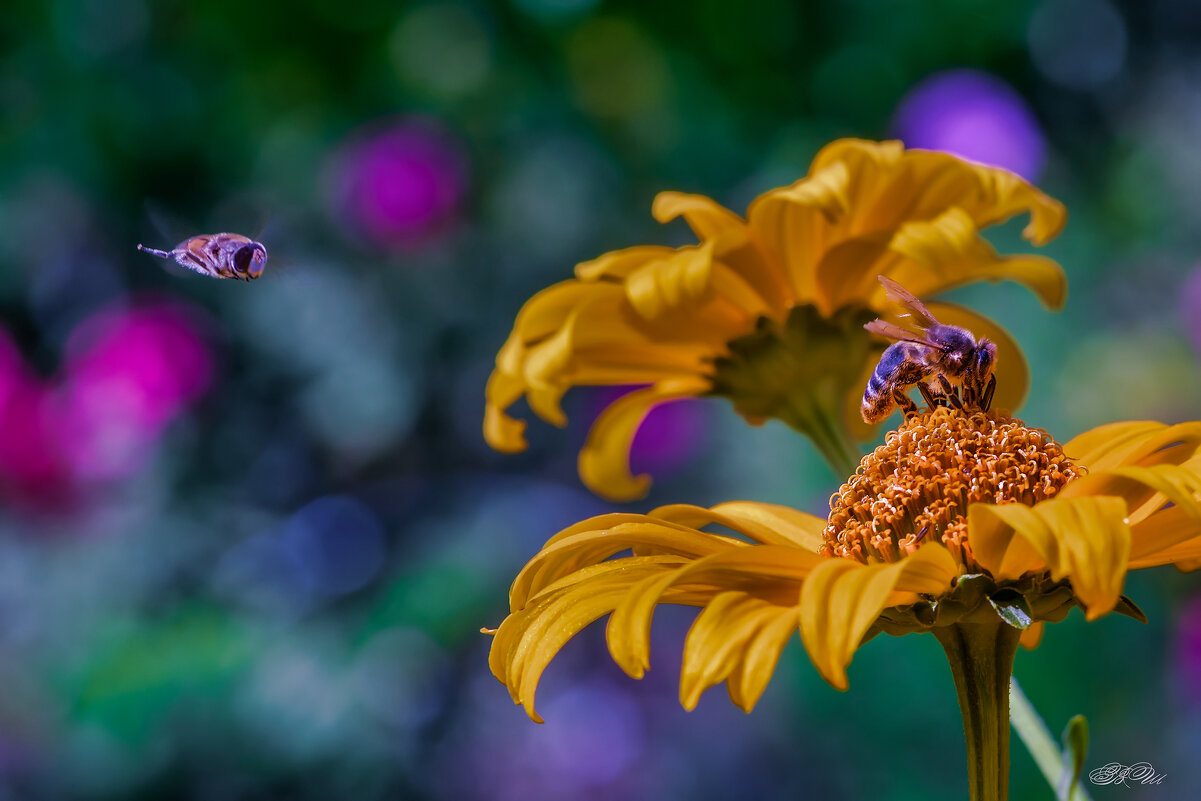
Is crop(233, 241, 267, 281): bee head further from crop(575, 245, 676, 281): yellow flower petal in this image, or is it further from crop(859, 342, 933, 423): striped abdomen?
crop(859, 342, 933, 423): striped abdomen

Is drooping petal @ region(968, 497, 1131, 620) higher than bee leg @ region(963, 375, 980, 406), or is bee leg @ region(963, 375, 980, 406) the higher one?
drooping petal @ region(968, 497, 1131, 620)

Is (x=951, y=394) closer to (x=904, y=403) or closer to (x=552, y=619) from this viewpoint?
(x=904, y=403)

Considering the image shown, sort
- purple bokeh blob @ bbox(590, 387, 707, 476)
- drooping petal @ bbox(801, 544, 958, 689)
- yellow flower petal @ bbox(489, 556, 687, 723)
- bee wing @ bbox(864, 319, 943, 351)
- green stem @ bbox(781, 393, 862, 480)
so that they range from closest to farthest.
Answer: drooping petal @ bbox(801, 544, 958, 689) → yellow flower petal @ bbox(489, 556, 687, 723) → bee wing @ bbox(864, 319, 943, 351) → green stem @ bbox(781, 393, 862, 480) → purple bokeh blob @ bbox(590, 387, 707, 476)

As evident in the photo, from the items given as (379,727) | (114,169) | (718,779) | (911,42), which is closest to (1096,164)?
(911,42)

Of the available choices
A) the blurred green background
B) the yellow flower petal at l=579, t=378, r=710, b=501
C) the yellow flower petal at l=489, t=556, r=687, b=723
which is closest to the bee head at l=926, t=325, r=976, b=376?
the yellow flower petal at l=489, t=556, r=687, b=723

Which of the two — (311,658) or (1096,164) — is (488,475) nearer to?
(311,658)

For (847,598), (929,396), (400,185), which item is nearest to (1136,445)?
(929,396)
